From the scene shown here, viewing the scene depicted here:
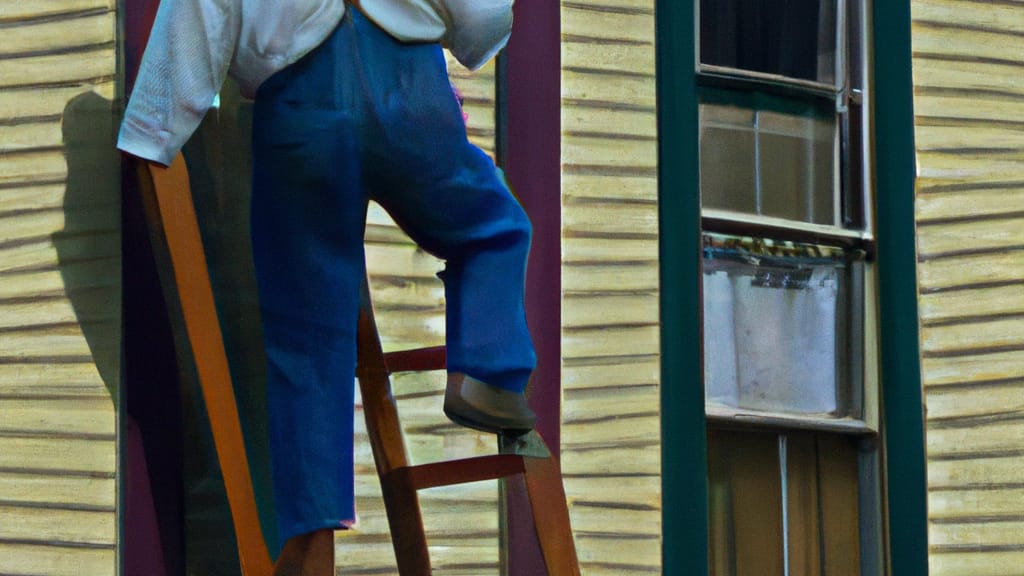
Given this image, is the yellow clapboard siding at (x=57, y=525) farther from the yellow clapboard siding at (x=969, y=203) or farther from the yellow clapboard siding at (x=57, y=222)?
the yellow clapboard siding at (x=969, y=203)

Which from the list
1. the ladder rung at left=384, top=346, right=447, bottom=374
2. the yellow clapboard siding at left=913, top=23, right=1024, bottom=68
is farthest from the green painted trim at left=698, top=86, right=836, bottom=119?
the ladder rung at left=384, top=346, right=447, bottom=374

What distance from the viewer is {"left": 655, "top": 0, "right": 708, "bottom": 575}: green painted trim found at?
5.40 metres

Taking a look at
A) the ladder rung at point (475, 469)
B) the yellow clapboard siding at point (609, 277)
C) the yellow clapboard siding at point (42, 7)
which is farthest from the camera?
the yellow clapboard siding at point (609, 277)

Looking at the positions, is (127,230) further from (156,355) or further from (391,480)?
(391,480)

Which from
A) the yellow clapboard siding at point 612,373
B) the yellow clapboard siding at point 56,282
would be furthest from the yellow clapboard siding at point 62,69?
the yellow clapboard siding at point 612,373

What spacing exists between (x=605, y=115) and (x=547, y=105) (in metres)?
0.19

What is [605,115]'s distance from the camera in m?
5.49

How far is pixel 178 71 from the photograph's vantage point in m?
4.16

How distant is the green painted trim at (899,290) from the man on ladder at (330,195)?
72.0 inches

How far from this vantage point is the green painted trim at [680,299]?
5398mm

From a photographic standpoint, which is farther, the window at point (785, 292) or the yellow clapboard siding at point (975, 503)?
the yellow clapboard siding at point (975, 503)

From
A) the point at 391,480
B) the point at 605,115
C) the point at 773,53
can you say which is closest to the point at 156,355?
the point at 391,480

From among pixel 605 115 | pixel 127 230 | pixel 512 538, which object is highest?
pixel 605 115

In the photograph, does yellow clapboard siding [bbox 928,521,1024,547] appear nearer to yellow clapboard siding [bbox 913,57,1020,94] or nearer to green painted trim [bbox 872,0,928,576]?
green painted trim [bbox 872,0,928,576]
